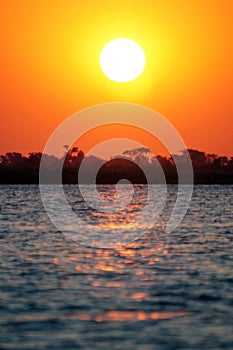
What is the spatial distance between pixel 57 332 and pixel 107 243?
92.0 ft

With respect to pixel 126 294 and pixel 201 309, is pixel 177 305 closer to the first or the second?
pixel 201 309

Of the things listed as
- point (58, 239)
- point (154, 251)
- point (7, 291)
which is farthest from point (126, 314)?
point (58, 239)

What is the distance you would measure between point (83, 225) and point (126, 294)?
A: 41.5 m


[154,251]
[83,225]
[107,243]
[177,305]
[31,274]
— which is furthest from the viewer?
[83,225]

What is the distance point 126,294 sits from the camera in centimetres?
2930

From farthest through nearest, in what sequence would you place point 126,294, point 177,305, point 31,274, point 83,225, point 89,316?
point 83,225 < point 31,274 < point 126,294 < point 177,305 < point 89,316

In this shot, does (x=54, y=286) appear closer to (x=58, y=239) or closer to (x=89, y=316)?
(x=89, y=316)

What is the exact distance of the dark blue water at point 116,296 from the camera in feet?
73.7

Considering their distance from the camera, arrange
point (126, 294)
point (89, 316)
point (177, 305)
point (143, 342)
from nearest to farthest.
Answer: point (143, 342) → point (89, 316) → point (177, 305) → point (126, 294)

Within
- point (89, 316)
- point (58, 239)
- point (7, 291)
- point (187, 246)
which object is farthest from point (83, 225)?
point (89, 316)

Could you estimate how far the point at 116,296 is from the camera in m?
28.9

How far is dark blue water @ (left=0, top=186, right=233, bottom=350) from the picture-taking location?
73.7ft

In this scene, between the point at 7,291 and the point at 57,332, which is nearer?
the point at 57,332

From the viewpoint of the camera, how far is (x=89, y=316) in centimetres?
2520
